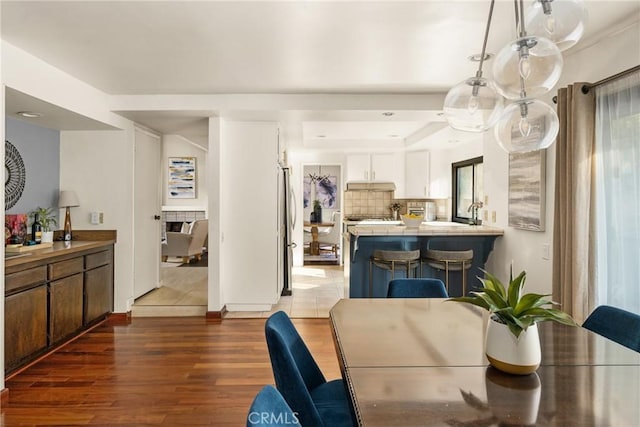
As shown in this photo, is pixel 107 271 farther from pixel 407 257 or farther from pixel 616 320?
pixel 616 320

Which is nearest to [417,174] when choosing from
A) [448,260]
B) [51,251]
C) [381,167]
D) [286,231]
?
[381,167]

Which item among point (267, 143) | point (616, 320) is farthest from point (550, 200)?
point (267, 143)

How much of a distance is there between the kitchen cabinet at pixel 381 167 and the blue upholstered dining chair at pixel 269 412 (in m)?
6.51

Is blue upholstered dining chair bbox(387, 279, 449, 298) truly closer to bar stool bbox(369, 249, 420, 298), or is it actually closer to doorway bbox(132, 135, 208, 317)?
bar stool bbox(369, 249, 420, 298)

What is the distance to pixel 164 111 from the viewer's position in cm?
399

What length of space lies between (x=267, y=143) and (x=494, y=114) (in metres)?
3.13

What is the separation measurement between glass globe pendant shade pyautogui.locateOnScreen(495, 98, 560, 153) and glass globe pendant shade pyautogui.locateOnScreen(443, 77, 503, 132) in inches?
3.9

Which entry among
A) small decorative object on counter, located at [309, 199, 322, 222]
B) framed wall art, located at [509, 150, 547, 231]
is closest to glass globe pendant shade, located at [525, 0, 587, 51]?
framed wall art, located at [509, 150, 547, 231]

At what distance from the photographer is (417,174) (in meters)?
7.11

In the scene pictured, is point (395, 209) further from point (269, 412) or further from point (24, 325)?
point (269, 412)

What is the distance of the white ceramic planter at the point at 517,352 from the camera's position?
128cm

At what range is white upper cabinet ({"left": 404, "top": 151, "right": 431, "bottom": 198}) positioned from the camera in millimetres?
6973

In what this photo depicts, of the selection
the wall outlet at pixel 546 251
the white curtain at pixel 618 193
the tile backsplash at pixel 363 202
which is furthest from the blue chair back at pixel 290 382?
the tile backsplash at pixel 363 202

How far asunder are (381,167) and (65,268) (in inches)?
210
